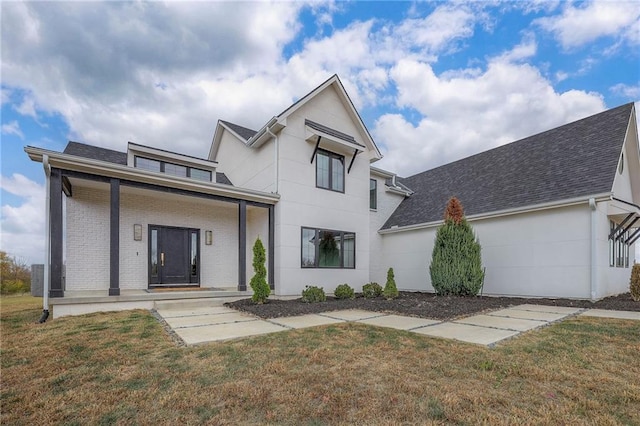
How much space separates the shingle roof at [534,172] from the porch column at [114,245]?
10832 millimetres

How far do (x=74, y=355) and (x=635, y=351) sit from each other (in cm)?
745

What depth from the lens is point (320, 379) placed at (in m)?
3.17

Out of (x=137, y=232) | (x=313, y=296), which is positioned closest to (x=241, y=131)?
(x=137, y=232)

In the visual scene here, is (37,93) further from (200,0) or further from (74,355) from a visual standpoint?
(74,355)

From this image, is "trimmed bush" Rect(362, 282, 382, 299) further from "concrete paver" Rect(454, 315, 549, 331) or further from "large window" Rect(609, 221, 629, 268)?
"large window" Rect(609, 221, 629, 268)

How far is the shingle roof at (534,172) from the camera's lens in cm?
941

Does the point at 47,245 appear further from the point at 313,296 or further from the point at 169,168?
the point at 313,296

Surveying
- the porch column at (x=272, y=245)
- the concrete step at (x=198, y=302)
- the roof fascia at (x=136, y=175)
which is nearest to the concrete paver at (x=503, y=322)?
the porch column at (x=272, y=245)

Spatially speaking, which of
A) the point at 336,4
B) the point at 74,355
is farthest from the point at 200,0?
the point at 74,355

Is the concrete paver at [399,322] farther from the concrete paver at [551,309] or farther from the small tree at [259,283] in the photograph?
the concrete paver at [551,309]

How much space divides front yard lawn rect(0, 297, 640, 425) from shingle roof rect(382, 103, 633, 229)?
5.95 meters

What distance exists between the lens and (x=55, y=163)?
22.2 feet

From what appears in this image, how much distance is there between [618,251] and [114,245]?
15583 mm

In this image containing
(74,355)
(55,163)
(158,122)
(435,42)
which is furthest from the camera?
(158,122)
